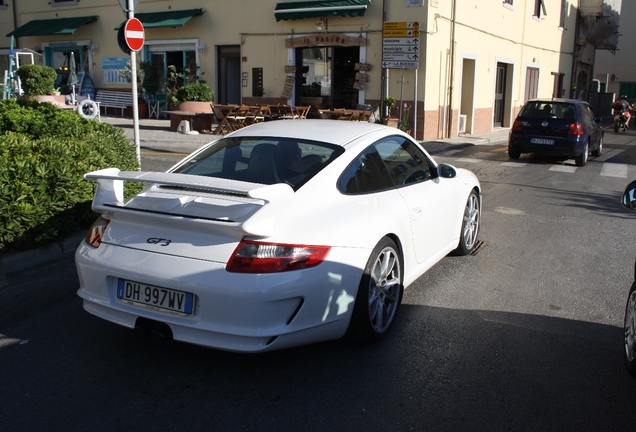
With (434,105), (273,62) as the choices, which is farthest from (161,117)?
(434,105)

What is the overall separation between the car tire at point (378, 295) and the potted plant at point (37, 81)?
1721 cm

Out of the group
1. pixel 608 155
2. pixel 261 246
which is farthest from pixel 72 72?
pixel 261 246

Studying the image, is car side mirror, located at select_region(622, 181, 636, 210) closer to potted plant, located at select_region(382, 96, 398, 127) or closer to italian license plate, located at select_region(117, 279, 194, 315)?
italian license plate, located at select_region(117, 279, 194, 315)

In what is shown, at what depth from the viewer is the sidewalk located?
5551mm

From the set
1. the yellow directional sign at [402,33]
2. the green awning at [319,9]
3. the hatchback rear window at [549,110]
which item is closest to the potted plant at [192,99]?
the green awning at [319,9]

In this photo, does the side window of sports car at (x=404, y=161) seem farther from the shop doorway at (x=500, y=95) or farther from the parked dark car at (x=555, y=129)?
the shop doorway at (x=500, y=95)

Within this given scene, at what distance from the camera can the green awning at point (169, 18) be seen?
21.6 metres

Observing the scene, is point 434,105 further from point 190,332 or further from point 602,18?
point 602,18

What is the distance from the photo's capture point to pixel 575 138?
1400 cm

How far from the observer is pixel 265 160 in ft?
15.0

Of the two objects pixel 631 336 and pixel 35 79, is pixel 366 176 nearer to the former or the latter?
pixel 631 336

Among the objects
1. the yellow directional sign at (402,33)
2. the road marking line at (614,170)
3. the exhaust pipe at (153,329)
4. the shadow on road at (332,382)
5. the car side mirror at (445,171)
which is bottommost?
the shadow on road at (332,382)

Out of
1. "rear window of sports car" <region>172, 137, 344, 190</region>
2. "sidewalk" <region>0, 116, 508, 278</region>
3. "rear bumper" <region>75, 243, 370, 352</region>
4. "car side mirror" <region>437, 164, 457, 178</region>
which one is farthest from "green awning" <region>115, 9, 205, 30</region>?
"rear bumper" <region>75, 243, 370, 352</region>

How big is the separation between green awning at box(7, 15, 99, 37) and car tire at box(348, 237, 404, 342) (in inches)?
912
